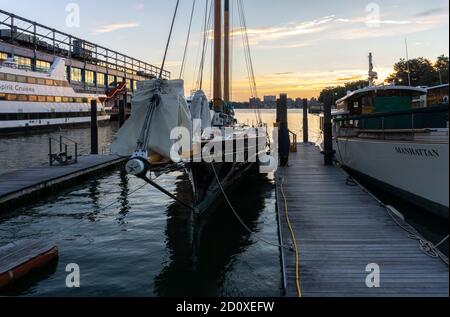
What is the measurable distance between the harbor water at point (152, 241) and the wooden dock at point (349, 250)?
0.95 meters

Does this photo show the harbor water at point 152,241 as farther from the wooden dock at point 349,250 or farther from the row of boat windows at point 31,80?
the row of boat windows at point 31,80

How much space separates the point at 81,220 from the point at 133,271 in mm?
5142

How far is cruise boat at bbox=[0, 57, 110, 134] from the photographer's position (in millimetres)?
51906

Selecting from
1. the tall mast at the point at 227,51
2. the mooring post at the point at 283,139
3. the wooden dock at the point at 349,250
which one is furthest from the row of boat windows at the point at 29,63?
the wooden dock at the point at 349,250

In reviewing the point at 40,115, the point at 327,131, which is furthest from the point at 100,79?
the point at 327,131

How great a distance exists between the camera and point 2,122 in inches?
1989

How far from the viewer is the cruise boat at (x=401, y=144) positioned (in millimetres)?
11641

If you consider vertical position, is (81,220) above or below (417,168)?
below

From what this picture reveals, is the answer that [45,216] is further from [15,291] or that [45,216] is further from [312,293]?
[312,293]

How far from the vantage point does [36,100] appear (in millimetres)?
57219

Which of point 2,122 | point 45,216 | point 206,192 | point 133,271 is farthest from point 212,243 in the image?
point 2,122

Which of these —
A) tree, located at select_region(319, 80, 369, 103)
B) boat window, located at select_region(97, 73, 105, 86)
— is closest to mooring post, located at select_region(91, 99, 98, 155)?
tree, located at select_region(319, 80, 369, 103)

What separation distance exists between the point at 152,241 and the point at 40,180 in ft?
27.2
